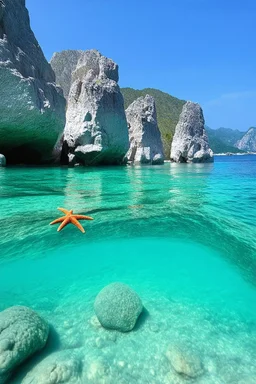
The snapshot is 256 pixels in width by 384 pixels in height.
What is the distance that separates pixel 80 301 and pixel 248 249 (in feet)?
13.7

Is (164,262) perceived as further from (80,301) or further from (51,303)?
(51,303)

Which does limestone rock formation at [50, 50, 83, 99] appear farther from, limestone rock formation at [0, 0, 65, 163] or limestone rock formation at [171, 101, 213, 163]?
limestone rock formation at [0, 0, 65, 163]

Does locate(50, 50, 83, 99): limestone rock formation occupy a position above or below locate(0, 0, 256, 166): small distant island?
above

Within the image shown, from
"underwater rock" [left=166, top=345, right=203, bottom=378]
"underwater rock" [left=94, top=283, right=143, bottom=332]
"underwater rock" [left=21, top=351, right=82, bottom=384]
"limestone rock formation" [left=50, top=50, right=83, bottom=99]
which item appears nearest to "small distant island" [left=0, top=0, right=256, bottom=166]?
"underwater rock" [left=94, top=283, right=143, bottom=332]

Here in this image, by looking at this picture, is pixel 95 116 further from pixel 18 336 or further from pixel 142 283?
pixel 18 336

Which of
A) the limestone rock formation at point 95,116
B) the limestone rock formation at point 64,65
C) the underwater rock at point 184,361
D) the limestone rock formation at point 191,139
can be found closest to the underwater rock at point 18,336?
the underwater rock at point 184,361

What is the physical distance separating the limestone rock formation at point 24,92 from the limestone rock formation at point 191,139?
123 feet

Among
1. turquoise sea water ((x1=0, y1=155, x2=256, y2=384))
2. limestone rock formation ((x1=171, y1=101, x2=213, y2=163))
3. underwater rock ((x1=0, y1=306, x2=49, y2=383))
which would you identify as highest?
limestone rock formation ((x1=171, y1=101, x2=213, y2=163))

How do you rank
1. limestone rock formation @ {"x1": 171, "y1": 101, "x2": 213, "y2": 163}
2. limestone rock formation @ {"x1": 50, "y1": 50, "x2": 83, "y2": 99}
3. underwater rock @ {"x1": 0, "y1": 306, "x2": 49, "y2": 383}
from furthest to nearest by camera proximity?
limestone rock formation @ {"x1": 50, "y1": 50, "x2": 83, "y2": 99} → limestone rock formation @ {"x1": 171, "y1": 101, "x2": 213, "y2": 163} → underwater rock @ {"x1": 0, "y1": 306, "x2": 49, "y2": 383}

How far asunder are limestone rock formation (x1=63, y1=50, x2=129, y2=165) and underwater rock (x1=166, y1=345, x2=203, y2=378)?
3132cm

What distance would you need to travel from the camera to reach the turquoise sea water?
288cm

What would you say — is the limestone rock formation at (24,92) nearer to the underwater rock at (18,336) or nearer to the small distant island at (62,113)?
the small distant island at (62,113)

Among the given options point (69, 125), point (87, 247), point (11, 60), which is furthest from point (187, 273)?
point (69, 125)

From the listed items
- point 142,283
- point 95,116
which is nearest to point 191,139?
point 95,116
